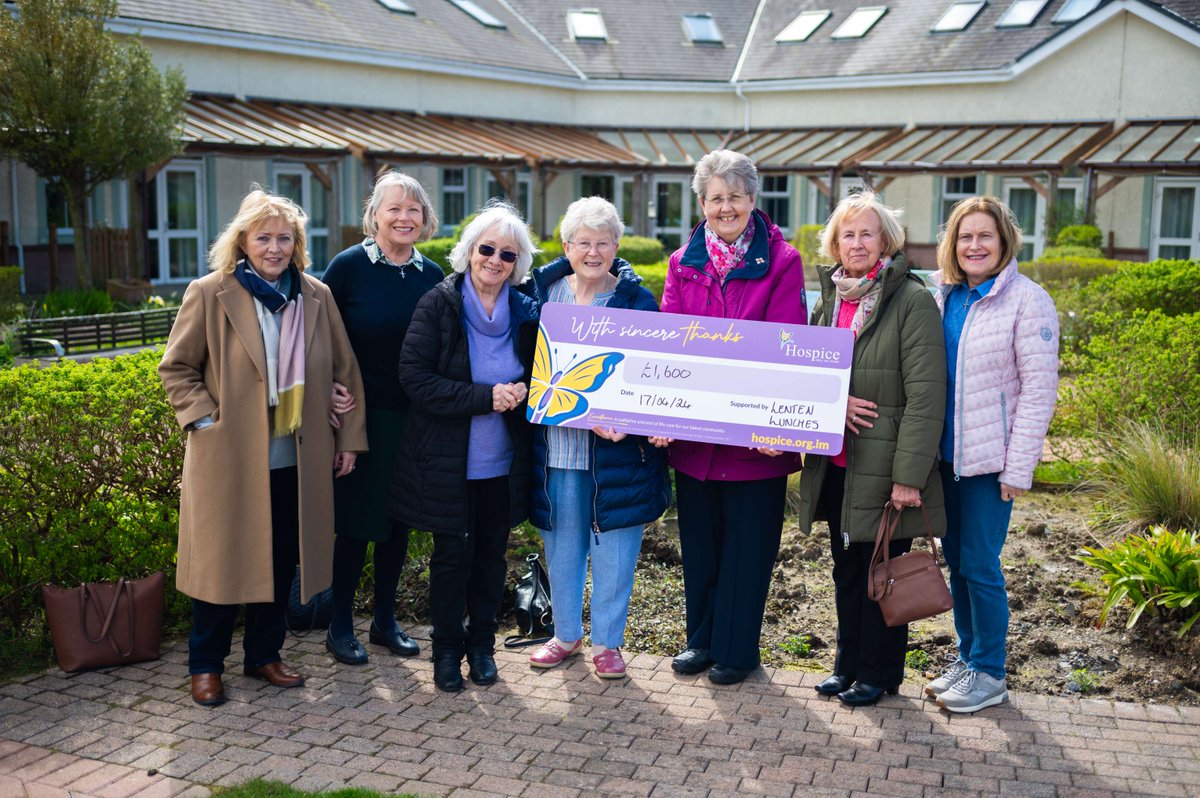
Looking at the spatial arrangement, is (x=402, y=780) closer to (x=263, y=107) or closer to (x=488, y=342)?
(x=488, y=342)

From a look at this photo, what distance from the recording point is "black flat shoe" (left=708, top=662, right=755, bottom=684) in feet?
16.8

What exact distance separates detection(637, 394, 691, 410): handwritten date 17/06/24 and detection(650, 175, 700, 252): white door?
25.6 metres

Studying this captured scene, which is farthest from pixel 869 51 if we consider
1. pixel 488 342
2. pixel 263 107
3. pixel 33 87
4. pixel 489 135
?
pixel 488 342

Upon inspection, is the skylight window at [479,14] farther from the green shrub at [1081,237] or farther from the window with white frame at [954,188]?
the green shrub at [1081,237]

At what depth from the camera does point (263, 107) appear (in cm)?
2356

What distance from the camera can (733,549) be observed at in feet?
16.8

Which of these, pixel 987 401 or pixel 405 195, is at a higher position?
pixel 405 195

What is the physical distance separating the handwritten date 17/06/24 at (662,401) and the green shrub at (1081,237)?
66.5ft

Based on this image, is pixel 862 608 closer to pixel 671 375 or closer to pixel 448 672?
pixel 671 375

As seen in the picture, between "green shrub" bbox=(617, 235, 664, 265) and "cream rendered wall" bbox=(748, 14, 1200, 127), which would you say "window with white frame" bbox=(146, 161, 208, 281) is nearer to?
"green shrub" bbox=(617, 235, 664, 265)

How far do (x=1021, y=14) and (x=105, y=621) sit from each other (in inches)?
1051

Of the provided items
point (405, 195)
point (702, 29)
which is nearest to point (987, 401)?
point (405, 195)

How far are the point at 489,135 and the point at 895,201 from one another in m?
10.2

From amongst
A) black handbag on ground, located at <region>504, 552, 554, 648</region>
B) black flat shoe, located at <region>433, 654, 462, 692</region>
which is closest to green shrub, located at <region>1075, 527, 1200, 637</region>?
black handbag on ground, located at <region>504, 552, 554, 648</region>
